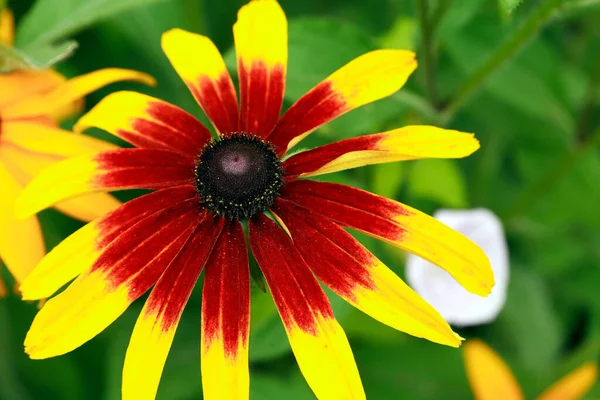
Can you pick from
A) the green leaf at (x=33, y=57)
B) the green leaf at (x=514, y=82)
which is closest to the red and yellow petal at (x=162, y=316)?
the green leaf at (x=33, y=57)

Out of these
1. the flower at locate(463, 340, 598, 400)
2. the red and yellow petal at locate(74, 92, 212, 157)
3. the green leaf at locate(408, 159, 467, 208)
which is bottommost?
the flower at locate(463, 340, 598, 400)

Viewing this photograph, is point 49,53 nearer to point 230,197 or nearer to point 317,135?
point 230,197

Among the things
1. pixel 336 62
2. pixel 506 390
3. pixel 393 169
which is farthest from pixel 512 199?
pixel 336 62

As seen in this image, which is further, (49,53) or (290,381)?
(290,381)

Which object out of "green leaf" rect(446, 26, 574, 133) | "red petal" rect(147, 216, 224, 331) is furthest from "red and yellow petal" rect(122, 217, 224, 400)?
"green leaf" rect(446, 26, 574, 133)

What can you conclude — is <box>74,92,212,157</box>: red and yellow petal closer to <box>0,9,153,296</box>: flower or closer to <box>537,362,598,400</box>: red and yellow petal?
<box>0,9,153,296</box>: flower

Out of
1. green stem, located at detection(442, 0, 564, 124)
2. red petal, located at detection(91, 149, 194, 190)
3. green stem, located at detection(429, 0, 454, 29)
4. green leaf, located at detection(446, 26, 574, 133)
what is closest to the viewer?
red petal, located at detection(91, 149, 194, 190)
